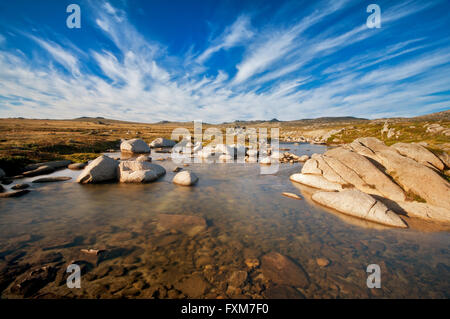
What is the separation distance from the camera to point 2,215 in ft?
27.9

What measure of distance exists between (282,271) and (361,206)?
6835 mm

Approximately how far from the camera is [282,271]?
18.1 feet

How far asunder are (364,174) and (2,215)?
2149 cm

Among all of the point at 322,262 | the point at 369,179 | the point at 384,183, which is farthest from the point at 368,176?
the point at 322,262

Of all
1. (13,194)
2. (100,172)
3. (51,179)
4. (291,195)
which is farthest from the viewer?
(100,172)

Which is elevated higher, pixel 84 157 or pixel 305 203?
pixel 84 157

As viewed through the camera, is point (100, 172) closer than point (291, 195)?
No

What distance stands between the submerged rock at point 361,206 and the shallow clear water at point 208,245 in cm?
59

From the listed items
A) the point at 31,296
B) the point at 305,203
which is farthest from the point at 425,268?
the point at 31,296

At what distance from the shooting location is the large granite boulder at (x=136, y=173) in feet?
47.8

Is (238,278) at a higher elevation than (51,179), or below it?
below

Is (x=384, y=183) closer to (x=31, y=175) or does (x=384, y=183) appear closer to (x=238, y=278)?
(x=238, y=278)

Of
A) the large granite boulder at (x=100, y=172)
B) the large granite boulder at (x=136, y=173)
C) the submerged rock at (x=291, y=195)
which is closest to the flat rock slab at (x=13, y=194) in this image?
the large granite boulder at (x=100, y=172)
